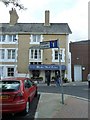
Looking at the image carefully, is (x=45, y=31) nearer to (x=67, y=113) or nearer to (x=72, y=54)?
(x=72, y=54)

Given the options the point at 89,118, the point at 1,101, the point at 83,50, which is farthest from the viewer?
the point at 83,50

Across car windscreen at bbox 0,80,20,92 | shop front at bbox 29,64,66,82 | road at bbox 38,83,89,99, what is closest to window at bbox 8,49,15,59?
shop front at bbox 29,64,66,82

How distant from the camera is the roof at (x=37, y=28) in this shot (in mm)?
42959

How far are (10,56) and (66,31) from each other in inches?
365

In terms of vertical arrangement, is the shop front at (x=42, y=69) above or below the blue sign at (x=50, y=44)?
below

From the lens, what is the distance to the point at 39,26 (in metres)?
44.7

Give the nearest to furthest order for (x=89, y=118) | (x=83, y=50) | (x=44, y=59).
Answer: (x=89, y=118) < (x=44, y=59) < (x=83, y=50)

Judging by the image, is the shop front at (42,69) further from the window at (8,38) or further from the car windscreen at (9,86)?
the car windscreen at (9,86)

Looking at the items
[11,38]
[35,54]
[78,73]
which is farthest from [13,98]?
[78,73]

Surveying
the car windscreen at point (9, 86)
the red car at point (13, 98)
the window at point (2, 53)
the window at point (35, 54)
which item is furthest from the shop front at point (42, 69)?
the red car at point (13, 98)

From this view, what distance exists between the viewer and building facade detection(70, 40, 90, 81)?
4709 cm

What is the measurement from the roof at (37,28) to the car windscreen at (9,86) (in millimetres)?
31312

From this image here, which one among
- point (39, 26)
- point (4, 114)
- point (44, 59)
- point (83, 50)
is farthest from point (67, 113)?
point (83, 50)

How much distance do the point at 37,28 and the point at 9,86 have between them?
33288mm
